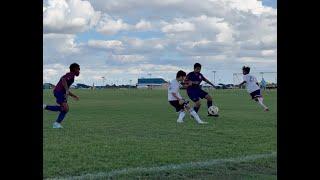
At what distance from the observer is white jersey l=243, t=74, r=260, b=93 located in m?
19.3

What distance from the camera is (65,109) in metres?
12.2

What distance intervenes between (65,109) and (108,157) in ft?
17.0

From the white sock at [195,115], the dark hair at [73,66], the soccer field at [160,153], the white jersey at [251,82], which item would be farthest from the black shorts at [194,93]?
the dark hair at [73,66]

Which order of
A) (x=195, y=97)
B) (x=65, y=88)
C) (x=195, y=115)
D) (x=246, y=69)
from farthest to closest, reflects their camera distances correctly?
(x=246, y=69) < (x=195, y=97) < (x=195, y=115) < (x=65, y=88)

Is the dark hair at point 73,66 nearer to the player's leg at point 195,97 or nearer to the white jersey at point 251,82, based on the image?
the player's leg at point 195,97

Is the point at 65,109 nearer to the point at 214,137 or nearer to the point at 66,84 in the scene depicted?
the point at 66,84

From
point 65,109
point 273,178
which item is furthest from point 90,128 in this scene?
point 273,178

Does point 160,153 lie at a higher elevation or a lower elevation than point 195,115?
lower

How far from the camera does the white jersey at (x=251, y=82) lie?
19.3m

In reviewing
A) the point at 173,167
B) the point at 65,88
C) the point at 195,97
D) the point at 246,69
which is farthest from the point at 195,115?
the point at 173,167

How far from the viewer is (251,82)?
1945 cm

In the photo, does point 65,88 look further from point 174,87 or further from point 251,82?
point 251,82

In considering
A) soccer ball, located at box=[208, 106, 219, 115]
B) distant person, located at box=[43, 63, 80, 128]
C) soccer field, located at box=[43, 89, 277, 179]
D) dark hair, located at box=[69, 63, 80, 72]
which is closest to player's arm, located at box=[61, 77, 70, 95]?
distant person, located at box=[43, 63, 80, 128]

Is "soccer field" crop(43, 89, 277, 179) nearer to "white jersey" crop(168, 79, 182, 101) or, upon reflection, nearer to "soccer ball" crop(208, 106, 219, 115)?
"white jersey" crop(168, 79, 182, 101)
